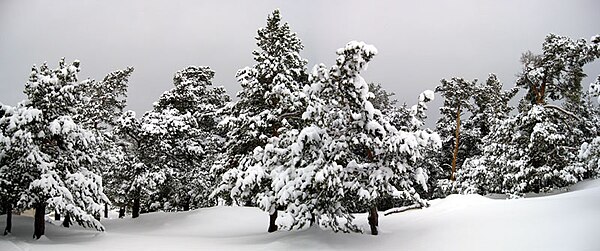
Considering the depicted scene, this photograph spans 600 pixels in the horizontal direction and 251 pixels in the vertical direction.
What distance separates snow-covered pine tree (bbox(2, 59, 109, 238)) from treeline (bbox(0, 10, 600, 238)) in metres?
0.04

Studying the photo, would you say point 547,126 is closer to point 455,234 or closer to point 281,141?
point 455,234

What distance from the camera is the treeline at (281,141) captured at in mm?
10141

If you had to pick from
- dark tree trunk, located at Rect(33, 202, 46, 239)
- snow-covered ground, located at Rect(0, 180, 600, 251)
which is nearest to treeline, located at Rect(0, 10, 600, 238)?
dark tree trunk, located at Rect(33, 202, 46, 239)

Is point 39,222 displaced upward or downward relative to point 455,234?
upward

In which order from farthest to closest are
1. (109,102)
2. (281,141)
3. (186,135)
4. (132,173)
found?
(109,102) < (186,135) < (132,173) < (281,141)

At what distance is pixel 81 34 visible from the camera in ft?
32.0

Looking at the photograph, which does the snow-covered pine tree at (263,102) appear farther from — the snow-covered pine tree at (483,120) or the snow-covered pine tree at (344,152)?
the snow-covered pine tree at (483,120)

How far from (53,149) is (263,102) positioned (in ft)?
22.5

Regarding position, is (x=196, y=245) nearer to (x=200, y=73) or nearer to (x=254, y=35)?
(x=254, y=35)

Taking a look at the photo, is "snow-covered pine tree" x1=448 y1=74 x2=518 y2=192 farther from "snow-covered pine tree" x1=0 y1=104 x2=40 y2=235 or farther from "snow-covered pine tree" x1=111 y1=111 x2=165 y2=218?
"snow-covered pine tree" x1=0 y1=104 x2=40 y2=235

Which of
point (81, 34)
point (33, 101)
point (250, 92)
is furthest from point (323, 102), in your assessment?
point (33, 101)

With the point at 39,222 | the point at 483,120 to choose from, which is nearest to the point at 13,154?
the point at 39,222

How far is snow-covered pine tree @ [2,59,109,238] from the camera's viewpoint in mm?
10773

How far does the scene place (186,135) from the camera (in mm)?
21531
